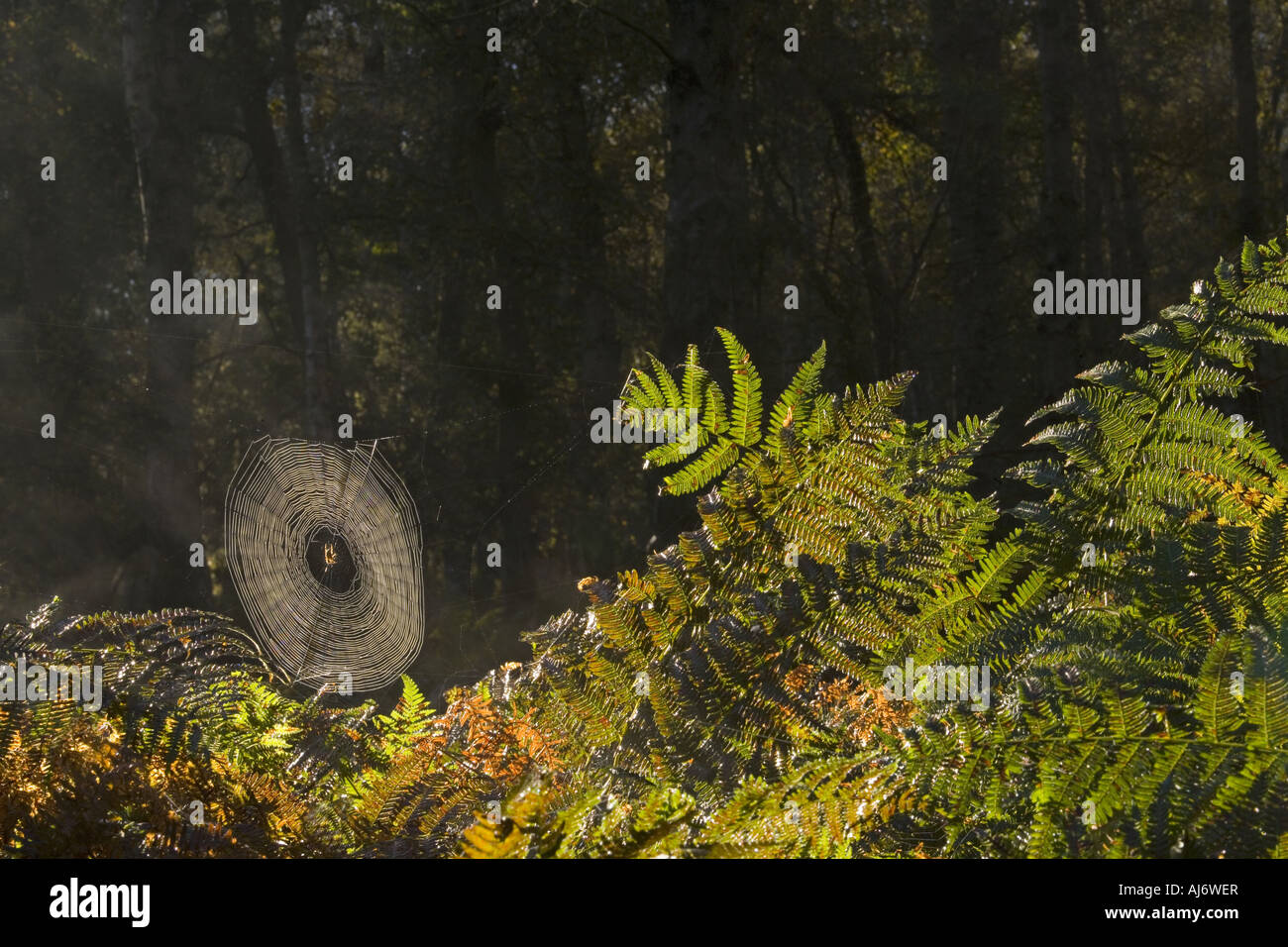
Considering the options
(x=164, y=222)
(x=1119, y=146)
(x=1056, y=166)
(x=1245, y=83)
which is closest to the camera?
(x=1056, y=166)

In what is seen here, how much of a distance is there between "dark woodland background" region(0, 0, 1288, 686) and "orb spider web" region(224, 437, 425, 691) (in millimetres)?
3472

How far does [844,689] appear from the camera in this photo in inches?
53.9

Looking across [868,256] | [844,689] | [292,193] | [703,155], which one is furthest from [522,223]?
[844,689]

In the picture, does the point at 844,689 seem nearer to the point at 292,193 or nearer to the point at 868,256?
the point at 868,256

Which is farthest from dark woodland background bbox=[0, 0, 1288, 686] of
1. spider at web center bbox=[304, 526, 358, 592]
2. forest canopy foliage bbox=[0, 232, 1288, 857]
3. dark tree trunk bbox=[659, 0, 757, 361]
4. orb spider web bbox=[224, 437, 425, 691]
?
forest canopy foliage bbox=[0, 232, 1288, 857]

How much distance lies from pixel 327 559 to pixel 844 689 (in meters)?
3.64

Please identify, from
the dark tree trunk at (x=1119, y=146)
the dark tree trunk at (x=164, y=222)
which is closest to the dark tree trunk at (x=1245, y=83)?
the dark tree trunk at (x=1119, y=146)

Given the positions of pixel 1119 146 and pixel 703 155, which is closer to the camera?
pixel 703 155

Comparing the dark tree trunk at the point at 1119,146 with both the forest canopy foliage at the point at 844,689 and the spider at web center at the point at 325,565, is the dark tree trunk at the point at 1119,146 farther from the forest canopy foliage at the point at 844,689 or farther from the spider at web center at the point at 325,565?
the forest canopy foliage at the point at 844,689

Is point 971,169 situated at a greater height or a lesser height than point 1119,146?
lesser

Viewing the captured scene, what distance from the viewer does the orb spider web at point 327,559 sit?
3836mm

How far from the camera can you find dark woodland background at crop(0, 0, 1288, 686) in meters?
11.8

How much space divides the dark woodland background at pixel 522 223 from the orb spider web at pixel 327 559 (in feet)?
11.4

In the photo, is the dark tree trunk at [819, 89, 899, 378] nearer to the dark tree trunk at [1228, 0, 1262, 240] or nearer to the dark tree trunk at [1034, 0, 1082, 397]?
the dark tree trunk at [1034, 0, 1082, 397]
